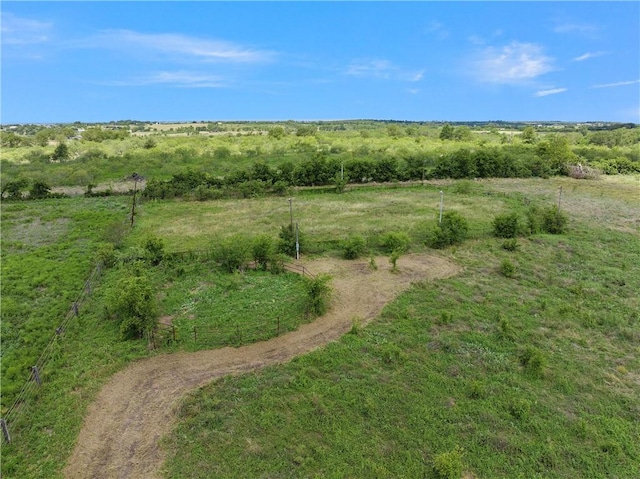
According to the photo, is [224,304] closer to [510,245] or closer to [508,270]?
[508,270]

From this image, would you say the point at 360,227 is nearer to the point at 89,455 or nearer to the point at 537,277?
the point at 537,277

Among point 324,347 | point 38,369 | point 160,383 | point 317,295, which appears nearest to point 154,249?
point 38,369

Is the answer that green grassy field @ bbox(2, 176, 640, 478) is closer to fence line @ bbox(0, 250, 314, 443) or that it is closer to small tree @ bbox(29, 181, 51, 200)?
fence line @ bbox(0, 250, 314, 443)

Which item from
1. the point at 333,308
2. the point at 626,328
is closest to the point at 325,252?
the point at 333,308

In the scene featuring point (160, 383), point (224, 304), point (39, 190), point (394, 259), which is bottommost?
point (160, 383)

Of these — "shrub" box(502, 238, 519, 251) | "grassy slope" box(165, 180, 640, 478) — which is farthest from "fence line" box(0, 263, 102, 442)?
"shrub" box(502, 238, 519, 251)

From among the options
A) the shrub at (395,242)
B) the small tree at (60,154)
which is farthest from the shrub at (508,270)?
the small tree at (60,154)
